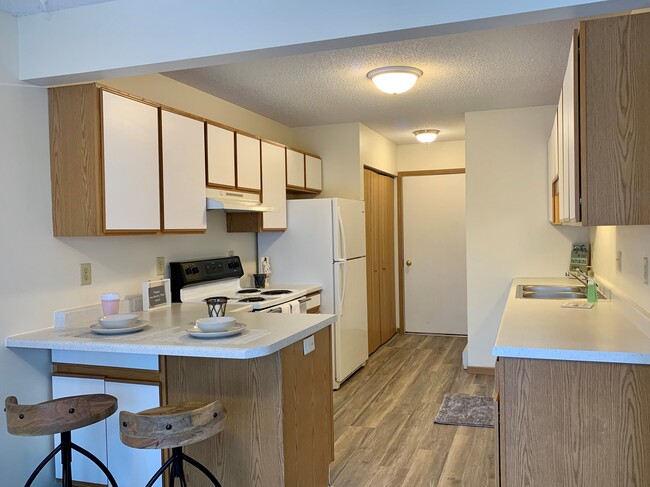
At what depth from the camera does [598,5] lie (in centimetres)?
183

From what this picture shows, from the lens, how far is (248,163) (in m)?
3.99

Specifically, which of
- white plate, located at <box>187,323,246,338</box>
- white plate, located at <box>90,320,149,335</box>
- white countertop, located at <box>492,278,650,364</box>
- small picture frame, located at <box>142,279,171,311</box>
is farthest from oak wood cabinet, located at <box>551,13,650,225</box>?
small picture frame, located at <box>142,279,171,311</box>

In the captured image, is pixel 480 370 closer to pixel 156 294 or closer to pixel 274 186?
pixel 274 186

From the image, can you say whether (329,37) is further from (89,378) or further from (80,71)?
(89,378)

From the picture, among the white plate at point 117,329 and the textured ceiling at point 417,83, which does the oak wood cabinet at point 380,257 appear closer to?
the textured ceiling at point 417,83

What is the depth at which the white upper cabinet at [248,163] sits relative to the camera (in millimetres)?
3877

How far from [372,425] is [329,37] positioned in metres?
2.68

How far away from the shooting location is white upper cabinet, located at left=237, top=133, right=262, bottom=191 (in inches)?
153

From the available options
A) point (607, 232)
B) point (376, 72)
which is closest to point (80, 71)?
point (376, 72)

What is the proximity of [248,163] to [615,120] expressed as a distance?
263 centimetres

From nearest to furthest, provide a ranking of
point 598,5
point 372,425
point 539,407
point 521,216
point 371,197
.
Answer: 1. point 598,5
2. point 539,407
3. point 372,425
4. point 521,216
5. point 371,197

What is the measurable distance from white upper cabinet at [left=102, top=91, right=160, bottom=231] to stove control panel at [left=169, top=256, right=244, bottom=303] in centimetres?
64

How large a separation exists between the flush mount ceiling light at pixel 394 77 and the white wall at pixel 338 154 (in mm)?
1585

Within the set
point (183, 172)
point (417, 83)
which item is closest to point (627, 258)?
point (417, 83)
